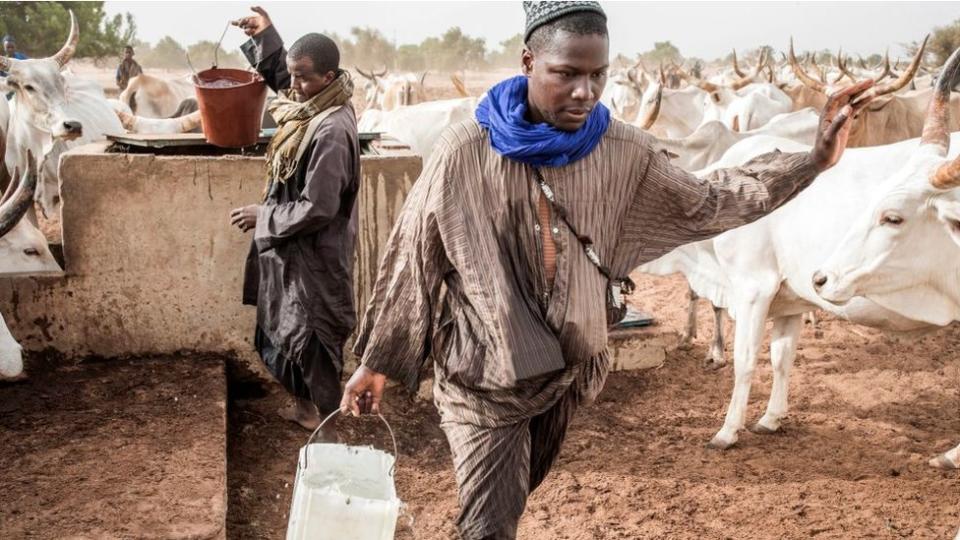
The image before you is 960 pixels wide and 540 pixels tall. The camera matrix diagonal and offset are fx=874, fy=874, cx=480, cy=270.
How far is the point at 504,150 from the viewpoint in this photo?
205 centimetres

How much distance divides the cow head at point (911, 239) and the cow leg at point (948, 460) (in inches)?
36.1

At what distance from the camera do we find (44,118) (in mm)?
6941

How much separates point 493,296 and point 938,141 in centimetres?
224

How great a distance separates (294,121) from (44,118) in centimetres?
427

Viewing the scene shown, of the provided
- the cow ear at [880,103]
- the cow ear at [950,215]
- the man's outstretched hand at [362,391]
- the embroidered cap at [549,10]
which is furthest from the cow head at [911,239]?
the cow ear at [880,103]

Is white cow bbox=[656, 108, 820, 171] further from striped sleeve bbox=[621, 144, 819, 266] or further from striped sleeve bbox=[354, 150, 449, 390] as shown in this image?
striped sleeve bbox=[354, 150, 449, 390]

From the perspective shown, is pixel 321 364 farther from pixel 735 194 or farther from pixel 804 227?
pixel 804 227

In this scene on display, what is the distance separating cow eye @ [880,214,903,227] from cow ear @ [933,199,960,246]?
0.46ft

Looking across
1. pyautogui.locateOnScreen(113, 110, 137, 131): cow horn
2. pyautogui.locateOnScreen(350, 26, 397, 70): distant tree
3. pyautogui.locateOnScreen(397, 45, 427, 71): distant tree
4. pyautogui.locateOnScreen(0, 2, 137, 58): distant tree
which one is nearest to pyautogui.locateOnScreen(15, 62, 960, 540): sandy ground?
pyautogui.locateOnScreen(113, 110, 137, 131): cow horn

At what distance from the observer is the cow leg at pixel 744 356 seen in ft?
14.5

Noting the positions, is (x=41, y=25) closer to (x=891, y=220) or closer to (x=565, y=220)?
(x=891, y=220)

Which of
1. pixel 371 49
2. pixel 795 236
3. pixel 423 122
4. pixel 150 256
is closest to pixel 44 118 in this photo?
pixel 150 256

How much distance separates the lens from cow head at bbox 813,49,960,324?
10.9 feet

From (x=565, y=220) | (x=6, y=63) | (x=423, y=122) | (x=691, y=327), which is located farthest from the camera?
(x=423, y=122)
